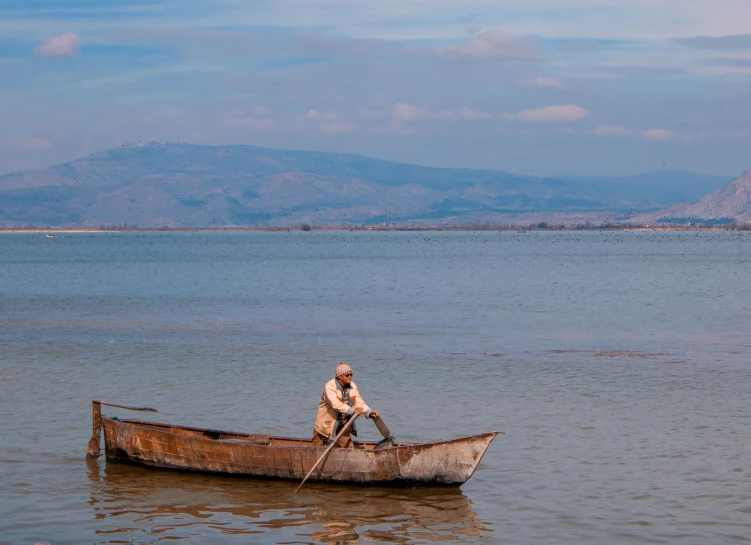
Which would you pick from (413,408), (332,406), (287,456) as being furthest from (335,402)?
(413,408)

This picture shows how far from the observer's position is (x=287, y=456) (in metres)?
20.1

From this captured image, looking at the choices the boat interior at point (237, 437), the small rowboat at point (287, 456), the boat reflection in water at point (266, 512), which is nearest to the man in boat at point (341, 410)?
the small rowboat at point (287, 456)

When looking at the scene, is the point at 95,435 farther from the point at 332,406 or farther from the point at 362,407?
the point at 362,407

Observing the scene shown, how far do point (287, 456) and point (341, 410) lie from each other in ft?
4.50

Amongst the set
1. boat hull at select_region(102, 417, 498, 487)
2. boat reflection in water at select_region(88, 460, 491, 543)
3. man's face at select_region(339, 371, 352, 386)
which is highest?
man's face at select_region(339, 371, 352, 386)

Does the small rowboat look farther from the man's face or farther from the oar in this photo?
the man's face

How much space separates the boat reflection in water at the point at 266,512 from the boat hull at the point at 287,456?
23 centimetres

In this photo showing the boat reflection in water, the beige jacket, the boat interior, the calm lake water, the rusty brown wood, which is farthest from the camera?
the rusty brown wood

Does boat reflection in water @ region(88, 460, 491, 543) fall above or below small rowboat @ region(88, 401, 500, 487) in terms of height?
below

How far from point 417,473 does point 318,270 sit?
88365 millimetres

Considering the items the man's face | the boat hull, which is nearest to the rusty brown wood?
the boat hull

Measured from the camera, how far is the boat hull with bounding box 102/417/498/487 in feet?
63.7

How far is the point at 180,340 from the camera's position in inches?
1654

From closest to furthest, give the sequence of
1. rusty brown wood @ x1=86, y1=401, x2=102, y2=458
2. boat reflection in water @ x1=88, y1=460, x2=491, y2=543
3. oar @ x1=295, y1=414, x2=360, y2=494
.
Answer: boat reflection in water @ x1=88, y1=460, x2=491, y2=543, oar @ x1=295, y1=414, x2=360, y2=494, rusty brown wood @ x1=86, y1=401, x2=102, y2=458
